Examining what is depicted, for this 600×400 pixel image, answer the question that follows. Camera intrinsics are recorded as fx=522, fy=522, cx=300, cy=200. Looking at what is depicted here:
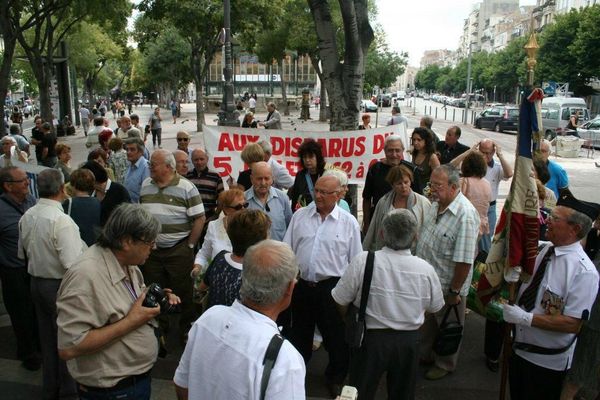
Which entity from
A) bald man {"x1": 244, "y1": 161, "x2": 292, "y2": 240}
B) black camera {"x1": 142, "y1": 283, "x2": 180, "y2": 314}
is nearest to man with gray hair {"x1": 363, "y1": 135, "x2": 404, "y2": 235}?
bald man {"x1": 244, "y1": 161, "x2": 292, "y2": 240}

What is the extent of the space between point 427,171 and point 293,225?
2.54 meters

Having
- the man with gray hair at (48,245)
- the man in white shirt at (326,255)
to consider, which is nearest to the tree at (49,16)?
the man with gray hair at (48,245)

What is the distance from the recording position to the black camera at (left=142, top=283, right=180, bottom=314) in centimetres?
267

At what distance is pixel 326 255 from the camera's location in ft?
13.1

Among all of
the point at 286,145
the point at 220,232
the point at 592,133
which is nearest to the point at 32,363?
the point at 220,232

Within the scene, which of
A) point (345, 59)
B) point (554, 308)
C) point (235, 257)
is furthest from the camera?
point (345, 59)

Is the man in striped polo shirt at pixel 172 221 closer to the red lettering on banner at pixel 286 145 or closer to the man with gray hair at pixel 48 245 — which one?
the man with gray hair at pixel 48 245

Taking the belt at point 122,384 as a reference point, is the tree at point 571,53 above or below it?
above

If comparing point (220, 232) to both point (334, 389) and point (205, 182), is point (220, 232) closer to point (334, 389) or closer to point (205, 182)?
point (334, 389)

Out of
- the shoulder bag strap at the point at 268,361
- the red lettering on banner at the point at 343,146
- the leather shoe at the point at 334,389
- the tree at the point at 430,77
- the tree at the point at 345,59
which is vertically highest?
the tree at the point at 430,77

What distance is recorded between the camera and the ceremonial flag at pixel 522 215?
11.0ft

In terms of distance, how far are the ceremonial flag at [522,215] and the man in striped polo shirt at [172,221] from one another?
8.58 feet

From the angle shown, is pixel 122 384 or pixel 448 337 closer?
pixel 122 384

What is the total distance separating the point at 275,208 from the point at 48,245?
74.5 inches
